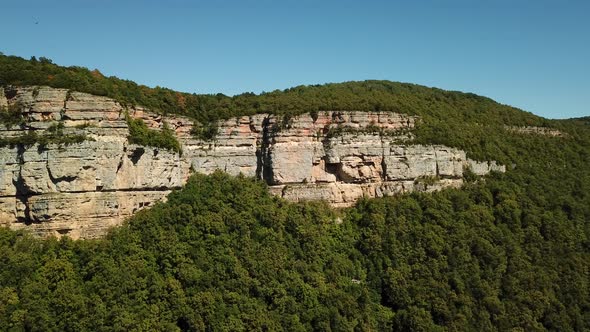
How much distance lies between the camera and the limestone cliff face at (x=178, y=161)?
100 ft

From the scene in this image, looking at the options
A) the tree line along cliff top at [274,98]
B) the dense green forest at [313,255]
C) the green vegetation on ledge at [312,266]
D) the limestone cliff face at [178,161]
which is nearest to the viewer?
the green vegetation on ledge at [312,266]

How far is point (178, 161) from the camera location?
37.8 m

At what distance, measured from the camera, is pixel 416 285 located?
38500mm

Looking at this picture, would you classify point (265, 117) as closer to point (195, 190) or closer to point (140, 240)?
point (195, 190)

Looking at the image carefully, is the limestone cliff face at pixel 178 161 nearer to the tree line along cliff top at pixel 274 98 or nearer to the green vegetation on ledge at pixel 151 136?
the green vegetation on ledge at pixel 151 136

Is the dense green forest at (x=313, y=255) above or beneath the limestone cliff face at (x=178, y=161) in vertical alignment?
beneath

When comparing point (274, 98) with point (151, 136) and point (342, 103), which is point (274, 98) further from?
point (151, 136)

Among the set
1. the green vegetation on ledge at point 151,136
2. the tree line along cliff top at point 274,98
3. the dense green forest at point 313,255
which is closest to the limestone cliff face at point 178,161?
the green vegetation on ledge at point 151,136

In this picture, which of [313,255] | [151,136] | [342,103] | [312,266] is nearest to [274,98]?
[342,103]

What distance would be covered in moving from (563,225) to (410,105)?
1754 centimetres

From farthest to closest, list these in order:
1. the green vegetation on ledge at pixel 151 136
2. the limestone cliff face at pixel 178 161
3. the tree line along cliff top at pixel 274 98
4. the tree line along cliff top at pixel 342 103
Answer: the green vegetation on ledge at pixel 151 136 < the tree line along cliff top at pixel 342 103 < the tree line along cliff top at pixel 274 98 < the limestone cliff face at pixel 178 161

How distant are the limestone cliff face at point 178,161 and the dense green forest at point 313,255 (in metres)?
1.08

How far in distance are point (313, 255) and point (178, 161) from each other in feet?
41.6

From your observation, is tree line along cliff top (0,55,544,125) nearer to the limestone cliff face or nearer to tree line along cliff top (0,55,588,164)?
tree line along cliff top (0,55,588,164)
